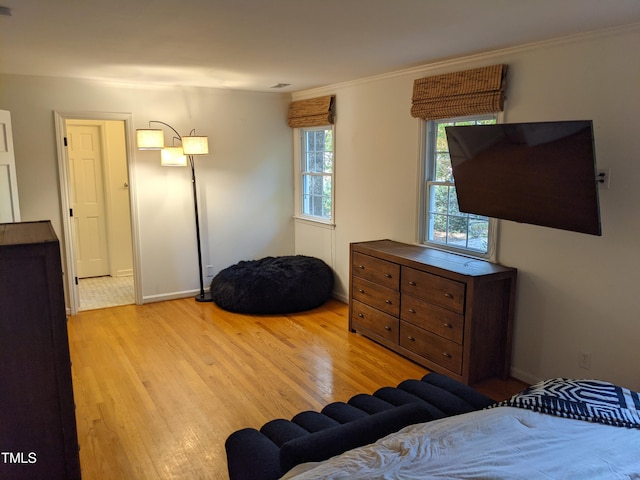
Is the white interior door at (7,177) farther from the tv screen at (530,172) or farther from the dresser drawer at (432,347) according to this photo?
the tv screen at (530,172)

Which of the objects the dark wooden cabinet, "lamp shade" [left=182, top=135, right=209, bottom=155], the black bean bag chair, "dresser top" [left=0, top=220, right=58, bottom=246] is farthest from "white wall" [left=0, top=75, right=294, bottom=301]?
the dark wooden cabinet

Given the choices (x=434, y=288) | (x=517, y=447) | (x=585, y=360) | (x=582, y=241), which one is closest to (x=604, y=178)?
(x=582, y=241)

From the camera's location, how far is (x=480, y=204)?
3322mm

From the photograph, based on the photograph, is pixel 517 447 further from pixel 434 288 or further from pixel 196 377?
pixel 196 377

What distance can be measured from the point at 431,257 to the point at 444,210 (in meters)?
0.50

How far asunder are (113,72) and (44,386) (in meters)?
3.32

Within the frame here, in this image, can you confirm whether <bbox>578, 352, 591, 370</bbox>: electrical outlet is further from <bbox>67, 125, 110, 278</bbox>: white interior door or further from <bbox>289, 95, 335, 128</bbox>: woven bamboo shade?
<bbox>67, 125, 110, 278</bbox>: white interior door

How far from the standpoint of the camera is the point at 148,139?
4773mm

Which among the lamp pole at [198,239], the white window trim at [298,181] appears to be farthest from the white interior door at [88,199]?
the white window trim at [298,181]

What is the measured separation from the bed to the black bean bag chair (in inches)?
128

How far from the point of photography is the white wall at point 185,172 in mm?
4559

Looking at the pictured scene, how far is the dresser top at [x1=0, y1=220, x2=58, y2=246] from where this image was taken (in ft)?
5.72

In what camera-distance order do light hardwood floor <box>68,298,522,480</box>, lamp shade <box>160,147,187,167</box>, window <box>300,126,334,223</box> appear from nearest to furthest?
light hardwood floor <box>68,298,522,480</box> → lamp shade <box>160,147,187,167</box> → window <box>300,126,334,223</box>

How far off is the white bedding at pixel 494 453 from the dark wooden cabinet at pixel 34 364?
37.3 inches
